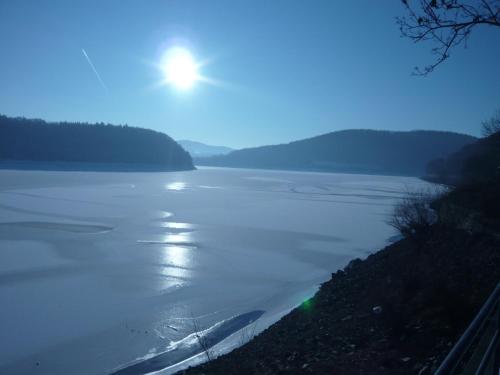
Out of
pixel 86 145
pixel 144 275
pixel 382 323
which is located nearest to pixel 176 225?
pixel 144 275

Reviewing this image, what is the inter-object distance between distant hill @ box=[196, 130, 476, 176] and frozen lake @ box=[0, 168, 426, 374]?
63.9 metres

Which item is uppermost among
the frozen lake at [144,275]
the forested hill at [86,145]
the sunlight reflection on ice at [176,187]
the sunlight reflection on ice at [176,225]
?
the forested hill at [86,145]

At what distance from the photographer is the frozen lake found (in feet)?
17.5

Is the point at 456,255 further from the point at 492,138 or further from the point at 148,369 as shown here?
the point at 492,138

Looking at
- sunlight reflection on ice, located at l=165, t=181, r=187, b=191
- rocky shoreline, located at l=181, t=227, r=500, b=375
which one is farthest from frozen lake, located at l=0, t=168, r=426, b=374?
sunlight reflection on ice, located at l=165, t=181, r=187, b=191

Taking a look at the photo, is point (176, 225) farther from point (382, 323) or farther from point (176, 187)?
point (176, 187)

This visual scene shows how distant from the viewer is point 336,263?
32.2 ft

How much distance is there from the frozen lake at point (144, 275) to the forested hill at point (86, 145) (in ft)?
154

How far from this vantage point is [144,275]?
8.29 metres

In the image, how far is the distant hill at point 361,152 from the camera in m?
79.4

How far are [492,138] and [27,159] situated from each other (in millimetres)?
59215

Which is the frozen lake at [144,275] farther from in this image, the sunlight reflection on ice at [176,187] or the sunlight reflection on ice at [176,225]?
the sunlight reflection on ice at [176,187]

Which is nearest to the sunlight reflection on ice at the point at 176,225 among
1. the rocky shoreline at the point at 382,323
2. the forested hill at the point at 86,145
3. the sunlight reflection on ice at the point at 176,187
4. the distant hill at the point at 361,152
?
the rocky shoreline at the point at 382,323

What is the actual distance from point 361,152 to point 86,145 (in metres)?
61.8
